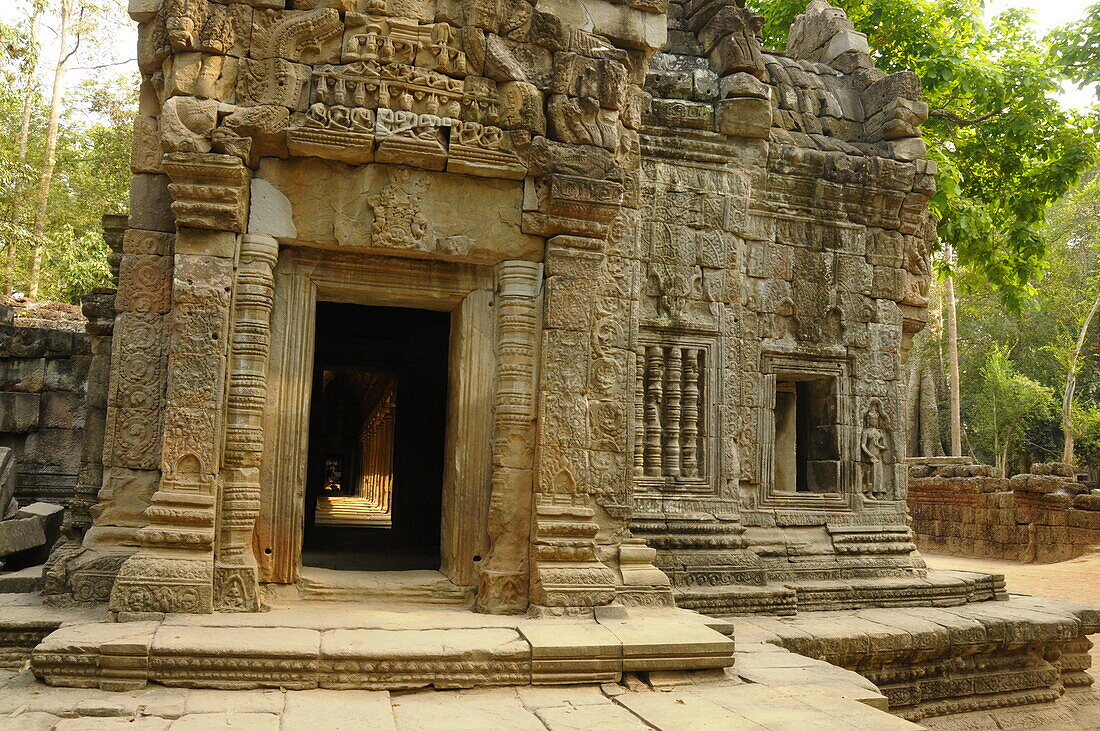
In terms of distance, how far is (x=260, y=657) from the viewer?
397cm

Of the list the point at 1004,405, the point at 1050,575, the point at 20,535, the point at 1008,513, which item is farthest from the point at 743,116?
the point at 1004,405

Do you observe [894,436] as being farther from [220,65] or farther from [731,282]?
[220,65]

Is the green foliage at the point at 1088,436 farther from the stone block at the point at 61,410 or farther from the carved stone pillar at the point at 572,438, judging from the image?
the stone block at the point at 61,410

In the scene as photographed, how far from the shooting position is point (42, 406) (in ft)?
36.4

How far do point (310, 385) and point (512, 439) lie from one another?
131 cm

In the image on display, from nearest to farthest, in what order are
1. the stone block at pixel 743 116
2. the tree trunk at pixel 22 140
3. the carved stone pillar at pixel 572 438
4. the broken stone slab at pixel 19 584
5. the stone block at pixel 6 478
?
the carved stone pillar at pixel 572 438, the broken stone slab at pixel 19 584, the stone block at pixel 743 116, the stone block at pixel 6 478, the tree trunk at pixel 22 140

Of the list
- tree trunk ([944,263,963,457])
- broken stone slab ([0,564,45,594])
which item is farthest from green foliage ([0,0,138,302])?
tree trunk ([944,263,963,457])

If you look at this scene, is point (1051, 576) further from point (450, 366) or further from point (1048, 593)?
point (450, 366)

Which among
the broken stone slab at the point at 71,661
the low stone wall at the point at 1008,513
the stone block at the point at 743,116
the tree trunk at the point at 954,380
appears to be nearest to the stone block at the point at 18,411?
the broken stone slab at the point at 71,661

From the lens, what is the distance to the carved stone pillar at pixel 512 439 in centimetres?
514

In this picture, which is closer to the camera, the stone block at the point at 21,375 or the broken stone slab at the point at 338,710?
the broken stone slab at the point at 338,710

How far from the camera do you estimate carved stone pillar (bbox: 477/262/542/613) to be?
5145 mm

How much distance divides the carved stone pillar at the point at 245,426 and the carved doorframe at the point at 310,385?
13 cm

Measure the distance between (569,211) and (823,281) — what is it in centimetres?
382
